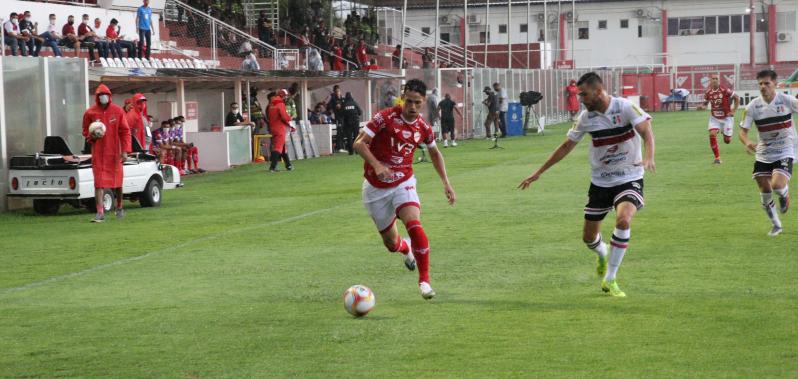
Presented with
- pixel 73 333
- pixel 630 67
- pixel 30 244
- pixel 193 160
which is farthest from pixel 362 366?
pixel 630 67

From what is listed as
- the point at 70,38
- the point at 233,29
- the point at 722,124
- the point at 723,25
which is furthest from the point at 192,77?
the point at 723,25

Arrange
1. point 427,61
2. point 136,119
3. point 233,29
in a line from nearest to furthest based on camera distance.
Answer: point 136,119 → point 233,29 → point 427,61

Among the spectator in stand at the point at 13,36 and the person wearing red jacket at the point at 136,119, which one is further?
the spectator in stand at the point at 13,36

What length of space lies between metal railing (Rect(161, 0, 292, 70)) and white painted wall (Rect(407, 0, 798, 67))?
4545 cm

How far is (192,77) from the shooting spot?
3184cm

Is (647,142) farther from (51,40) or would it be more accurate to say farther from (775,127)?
(51,40)

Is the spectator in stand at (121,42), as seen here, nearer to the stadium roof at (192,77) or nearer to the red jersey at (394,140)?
the stadium roof at (192,77)

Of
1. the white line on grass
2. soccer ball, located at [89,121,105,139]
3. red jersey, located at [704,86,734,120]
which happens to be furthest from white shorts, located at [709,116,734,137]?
soccer ball, located at [89,121,105,139]

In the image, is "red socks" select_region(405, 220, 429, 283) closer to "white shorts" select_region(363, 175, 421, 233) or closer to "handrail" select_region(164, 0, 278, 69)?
"white shorts" select_region(363, 175, 421, 233)

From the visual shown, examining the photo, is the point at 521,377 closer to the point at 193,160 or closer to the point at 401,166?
the point at 401,166

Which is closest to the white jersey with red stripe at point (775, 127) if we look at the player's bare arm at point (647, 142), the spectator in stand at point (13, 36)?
the player's bare arm at point (647, 142)

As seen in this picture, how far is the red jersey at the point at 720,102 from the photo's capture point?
96.8ft

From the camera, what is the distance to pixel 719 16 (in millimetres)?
86188

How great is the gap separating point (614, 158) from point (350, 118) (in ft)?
92.7
